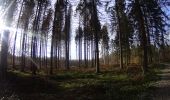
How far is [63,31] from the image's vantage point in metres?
56.8

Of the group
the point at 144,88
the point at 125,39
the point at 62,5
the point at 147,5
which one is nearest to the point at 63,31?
the point at 125,39

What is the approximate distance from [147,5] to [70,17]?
105ft

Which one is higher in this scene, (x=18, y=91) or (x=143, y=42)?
(x=143, y=42)

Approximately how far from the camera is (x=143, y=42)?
27.0 metres

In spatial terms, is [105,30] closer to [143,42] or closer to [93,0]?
[93,0]

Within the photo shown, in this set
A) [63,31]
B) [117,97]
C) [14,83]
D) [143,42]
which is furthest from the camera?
[63,31]

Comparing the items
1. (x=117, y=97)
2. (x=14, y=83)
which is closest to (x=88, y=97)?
(x=117, y=97)

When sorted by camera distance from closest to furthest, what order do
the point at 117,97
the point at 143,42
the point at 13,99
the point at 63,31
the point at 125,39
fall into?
the point at 13,99, the point at 117,97, the point at 143,42, the point at 125,39, the point at 63,31

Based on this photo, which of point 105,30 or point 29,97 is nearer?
point 29,97

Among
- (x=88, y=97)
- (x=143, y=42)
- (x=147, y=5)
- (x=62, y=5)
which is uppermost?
(x=62, y=5)

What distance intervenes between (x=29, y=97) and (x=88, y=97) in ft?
10.3

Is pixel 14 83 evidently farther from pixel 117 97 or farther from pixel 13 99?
pixel 117 97

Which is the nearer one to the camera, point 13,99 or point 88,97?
point 13,99

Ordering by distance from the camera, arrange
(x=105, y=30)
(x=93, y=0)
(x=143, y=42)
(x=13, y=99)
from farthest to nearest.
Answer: (x=105, y=30) → (x=93, y=0) → (x=143, y=42) → (x=13, y=99)
